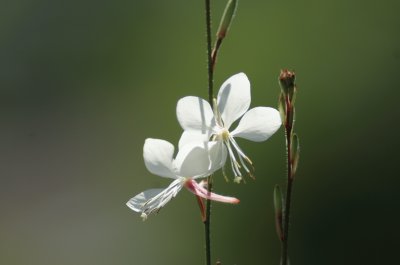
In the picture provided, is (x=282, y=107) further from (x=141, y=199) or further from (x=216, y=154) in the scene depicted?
(x=141, y=199)

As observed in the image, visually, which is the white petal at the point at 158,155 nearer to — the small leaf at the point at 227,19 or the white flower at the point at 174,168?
the white flower at the point at 174,168

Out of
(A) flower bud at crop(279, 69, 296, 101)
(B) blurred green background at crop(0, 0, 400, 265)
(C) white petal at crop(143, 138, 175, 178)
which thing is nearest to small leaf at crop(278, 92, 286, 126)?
(A) flower bud at crop(279, 69, 296, 101)

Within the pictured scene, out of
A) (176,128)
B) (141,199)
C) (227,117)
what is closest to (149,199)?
(141,199)

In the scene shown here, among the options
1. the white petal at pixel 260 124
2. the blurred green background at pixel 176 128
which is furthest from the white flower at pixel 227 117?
the blurred green background at pixel 176 128

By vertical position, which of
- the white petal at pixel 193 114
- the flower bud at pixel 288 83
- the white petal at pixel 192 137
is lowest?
the white petal at pixel 192 137

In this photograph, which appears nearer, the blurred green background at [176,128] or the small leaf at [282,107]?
the small leaf at [282,107]

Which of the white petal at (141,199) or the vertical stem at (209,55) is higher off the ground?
the vertical stem at (209,55)

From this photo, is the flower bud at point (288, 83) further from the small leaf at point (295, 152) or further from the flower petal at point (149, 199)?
the flower petal at point (149, 199)
